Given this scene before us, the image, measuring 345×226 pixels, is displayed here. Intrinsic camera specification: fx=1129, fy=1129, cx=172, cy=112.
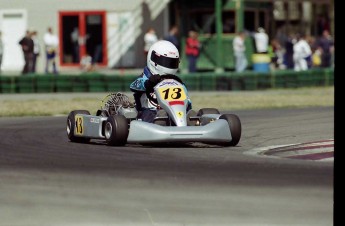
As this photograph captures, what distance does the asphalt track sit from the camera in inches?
300

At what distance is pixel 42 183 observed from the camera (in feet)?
30.3

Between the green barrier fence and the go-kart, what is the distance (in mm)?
12903

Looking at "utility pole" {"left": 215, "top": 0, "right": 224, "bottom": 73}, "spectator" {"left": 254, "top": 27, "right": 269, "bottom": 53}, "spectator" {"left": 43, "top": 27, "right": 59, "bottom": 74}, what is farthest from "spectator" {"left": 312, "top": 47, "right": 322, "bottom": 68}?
"spectator" {"left": 43, "top": 27, "right": 59, "bottom": 74}

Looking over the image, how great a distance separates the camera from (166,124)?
41.9 ft

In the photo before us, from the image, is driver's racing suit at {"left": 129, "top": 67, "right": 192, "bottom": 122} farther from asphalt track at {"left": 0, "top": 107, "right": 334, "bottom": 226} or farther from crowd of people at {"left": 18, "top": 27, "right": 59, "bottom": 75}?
crowd of people at {"left": 18, "top": 27, "right": 59, "bottom": 75}

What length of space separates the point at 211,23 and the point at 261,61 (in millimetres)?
6732

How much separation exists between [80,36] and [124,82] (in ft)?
52.3

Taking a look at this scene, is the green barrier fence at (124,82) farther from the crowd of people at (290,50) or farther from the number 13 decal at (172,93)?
the number 13 decal at (172,93)

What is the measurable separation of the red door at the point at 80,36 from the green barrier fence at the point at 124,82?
14923 mm

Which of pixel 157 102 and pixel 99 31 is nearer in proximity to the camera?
pixel 157 102

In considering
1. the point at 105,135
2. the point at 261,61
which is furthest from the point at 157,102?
the point at 261,61

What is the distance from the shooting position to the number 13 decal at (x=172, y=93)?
12.6 meters

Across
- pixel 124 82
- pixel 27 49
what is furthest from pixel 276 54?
pixel 124 82
